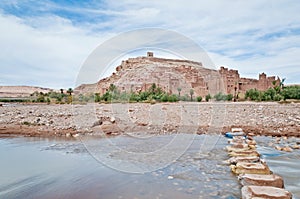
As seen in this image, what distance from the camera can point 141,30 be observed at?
24.7ft

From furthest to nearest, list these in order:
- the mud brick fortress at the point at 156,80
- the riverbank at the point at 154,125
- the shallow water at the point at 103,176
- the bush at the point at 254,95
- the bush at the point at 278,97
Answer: the bush at the point at 254,95
the bush at the point at 278,97
the mud brick fortress at the point at 156,80
the riverbank at the point at 154,125
the shallow water at the point at 103,176

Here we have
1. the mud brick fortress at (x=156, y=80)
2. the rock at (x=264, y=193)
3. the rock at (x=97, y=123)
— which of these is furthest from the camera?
the mud brick fortress at (x=156, y=80)

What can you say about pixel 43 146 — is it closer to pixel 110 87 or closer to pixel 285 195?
pixel 285 195

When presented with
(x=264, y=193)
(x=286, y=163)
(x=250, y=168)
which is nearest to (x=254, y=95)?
(x=286, y=163)

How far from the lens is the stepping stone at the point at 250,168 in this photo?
6102mm

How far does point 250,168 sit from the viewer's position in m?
6.32

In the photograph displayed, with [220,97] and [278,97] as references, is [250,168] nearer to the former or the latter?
[220,97]

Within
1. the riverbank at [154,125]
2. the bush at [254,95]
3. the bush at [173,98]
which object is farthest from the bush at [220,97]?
the riverbank at [154,125]

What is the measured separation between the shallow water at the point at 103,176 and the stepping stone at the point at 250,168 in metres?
0.21

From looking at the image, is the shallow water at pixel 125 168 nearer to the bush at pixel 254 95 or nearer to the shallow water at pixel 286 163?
the shallow water at pixel 286 163

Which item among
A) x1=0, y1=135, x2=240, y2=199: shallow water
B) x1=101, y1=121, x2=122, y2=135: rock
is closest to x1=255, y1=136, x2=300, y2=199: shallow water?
x1=0, y1=135, x2=240, y2=199: shallow water

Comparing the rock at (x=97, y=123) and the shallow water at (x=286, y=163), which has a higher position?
the rock at (x=97, y=123)

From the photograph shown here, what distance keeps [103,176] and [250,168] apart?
3.52 m

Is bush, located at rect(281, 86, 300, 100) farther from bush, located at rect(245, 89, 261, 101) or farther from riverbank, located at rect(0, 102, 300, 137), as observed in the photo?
riverbank, located at rect(0, 102, 300, 137)
